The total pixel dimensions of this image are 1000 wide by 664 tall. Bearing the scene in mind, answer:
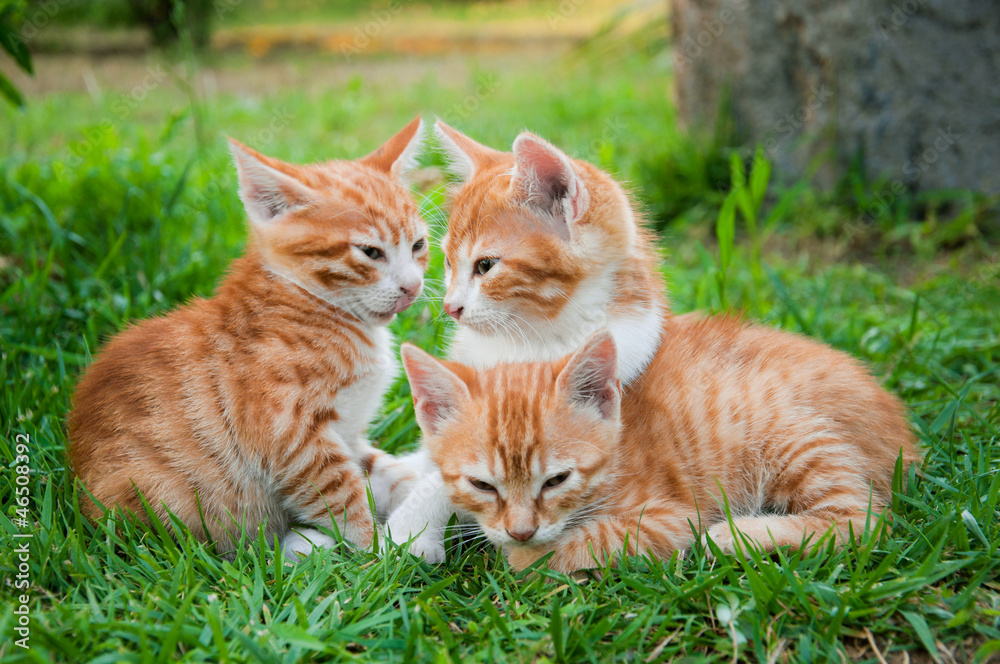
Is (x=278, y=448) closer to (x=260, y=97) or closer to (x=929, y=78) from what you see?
(x=929, y=78)

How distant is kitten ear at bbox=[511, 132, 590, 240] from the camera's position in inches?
83.5

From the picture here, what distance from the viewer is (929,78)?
161 inches

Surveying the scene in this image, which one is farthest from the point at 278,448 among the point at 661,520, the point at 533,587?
the point at 661,520

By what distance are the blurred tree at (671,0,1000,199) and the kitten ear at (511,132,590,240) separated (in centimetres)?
270

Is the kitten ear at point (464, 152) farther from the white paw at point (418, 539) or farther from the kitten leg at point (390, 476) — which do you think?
the white paw at point (418, 539)

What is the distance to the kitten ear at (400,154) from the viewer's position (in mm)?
2543

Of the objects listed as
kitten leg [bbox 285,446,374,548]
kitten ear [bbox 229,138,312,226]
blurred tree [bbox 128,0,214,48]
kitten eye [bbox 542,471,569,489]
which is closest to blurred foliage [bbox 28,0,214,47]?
blurred tree [bbox 128,0,214,48]
